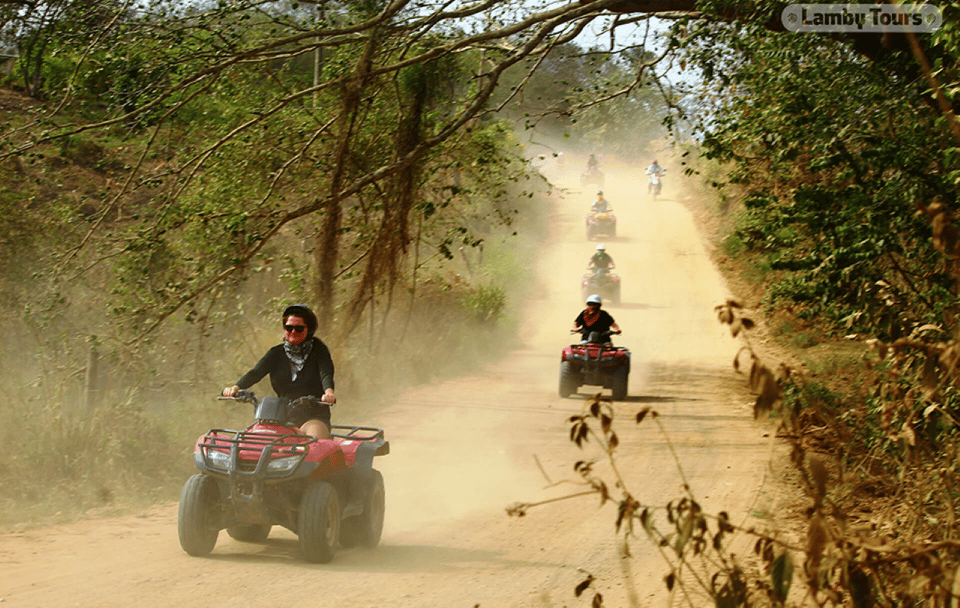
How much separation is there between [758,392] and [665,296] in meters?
27.4

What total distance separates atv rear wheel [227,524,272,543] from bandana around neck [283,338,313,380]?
1.19 metres

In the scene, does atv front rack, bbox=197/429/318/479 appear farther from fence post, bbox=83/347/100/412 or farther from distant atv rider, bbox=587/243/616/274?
distant atv rider, bbox=587/243/616/274

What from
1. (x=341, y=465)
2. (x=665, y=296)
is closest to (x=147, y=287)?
(x=341, y=465)

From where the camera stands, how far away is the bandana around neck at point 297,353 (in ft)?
23.9

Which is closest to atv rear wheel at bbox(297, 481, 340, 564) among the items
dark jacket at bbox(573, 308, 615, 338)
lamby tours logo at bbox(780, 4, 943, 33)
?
lamby tours logo at bbox(780, 4, 943, 33)

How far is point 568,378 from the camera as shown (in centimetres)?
1559

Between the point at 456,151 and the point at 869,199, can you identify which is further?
the point at 456,151

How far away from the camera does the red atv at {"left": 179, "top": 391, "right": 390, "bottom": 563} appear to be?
6586 mm

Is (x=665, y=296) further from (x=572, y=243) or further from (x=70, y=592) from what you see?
(x=70, y=592)

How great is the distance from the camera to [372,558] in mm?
7102

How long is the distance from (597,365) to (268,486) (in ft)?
30.5

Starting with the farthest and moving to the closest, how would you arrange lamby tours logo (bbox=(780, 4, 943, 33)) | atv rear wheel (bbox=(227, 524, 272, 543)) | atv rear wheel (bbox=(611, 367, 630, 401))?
atv rear wheel (bbox=(611, 367, 630, 401)) < lamby tours logo (bbox=(780, 4, 943, 33)) < atv rear wheel (bbox=(227, 524, 272, 543))

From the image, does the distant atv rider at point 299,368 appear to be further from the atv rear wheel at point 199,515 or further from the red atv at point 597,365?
the red atv at point 597,365

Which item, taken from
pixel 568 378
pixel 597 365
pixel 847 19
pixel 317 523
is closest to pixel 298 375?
pixel 317 523
